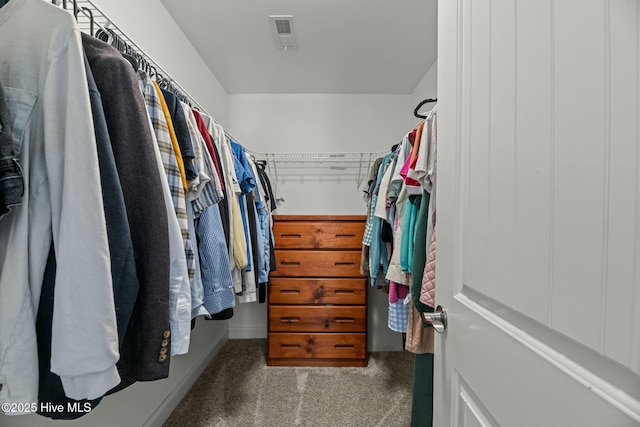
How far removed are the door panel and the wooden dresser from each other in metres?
1.48

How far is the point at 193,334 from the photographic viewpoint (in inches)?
72.7

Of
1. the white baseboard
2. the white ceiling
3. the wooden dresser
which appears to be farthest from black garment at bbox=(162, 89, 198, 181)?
the white baseboard

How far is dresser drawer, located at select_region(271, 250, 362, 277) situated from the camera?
2.09m

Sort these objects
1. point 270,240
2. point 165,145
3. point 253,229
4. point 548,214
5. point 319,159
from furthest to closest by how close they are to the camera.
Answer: point 319,159, point 270,240, point 253,229, point 165,145, point 548,214

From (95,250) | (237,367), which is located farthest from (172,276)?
(237,367)

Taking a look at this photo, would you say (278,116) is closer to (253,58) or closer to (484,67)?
(253,58)

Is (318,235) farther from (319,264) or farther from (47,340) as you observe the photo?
(47,340)

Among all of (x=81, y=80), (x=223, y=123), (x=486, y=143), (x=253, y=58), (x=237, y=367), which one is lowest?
(x=237, y=367)

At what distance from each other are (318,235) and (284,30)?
1.41 meters

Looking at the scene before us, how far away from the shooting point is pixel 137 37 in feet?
4.39

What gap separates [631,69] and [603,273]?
0.70 ft

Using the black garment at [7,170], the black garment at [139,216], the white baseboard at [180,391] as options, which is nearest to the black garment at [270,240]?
the white baseboard at [180,391]

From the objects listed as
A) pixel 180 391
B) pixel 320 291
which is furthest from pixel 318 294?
pixel 180 391

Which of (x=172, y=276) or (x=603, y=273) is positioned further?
(x=172, y=276)
